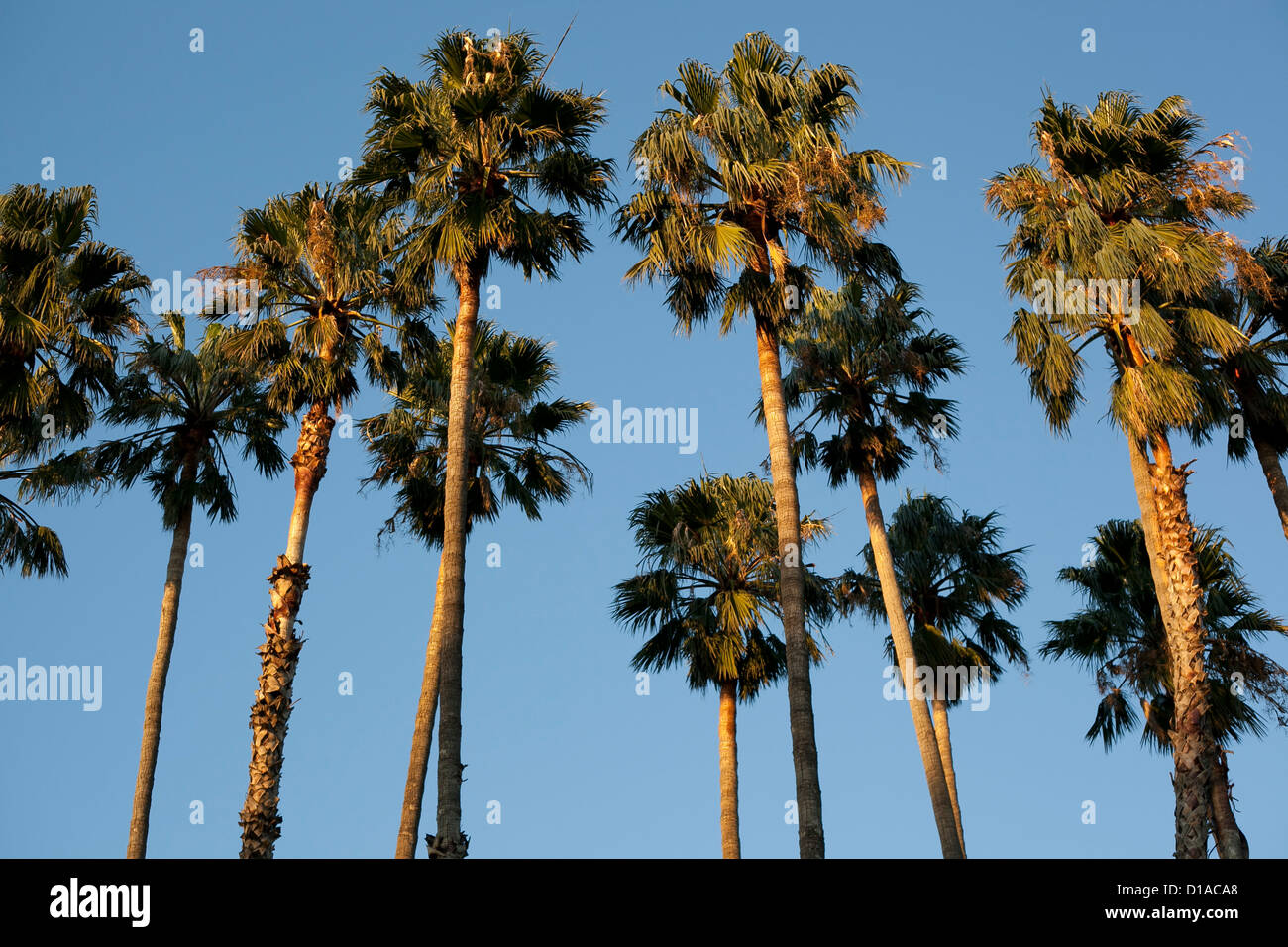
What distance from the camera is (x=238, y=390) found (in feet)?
81.7

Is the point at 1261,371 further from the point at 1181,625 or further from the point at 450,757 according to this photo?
the point at 450,757

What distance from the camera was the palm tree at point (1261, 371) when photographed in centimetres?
2198

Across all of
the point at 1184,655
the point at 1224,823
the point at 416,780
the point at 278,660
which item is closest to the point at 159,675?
the point at 278,660

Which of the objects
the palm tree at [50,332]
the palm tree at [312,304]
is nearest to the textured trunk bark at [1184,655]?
the palm tree at [312,304]

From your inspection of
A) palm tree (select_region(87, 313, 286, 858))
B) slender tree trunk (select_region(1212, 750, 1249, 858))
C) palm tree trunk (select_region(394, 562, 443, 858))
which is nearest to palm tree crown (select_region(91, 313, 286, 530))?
palm tree (select_region(87, 313, 286, 858))

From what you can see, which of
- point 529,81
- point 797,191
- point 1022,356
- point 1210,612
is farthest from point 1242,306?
point 529,81

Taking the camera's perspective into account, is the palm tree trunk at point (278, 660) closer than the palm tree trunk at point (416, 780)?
No

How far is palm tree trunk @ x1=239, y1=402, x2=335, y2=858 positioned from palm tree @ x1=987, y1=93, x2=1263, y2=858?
12.3 metres

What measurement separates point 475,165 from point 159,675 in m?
10.6

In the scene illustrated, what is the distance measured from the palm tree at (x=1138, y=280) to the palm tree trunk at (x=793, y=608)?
503 cm

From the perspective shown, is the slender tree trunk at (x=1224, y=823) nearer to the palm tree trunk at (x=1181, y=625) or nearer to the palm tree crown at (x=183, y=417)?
the palm tree trunk at (x=1181, y=625)
